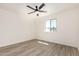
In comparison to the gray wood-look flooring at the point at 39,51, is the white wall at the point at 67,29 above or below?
above

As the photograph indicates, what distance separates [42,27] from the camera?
5801 mm

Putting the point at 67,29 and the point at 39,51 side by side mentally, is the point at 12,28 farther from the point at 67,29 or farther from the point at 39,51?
the point at 67,29

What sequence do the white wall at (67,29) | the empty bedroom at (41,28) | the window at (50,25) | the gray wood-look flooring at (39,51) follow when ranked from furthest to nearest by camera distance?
the window at (50,25) < the white wall at (67,29) < the empty bedroom at (41,28) < the gray wood-look flooring at (39,51)

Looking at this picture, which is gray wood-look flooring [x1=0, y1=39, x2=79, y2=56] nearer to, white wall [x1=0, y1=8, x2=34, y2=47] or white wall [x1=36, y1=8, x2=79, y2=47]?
white wall [x1=36, y1=8, x2=79, y2=47]

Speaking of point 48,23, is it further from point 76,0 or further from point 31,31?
point 76,0

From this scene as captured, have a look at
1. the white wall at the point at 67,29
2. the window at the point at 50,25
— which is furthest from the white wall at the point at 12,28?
the white wall at the point at 67,29

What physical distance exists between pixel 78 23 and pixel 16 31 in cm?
371

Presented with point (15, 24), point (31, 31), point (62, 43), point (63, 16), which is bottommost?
point (62, 43)

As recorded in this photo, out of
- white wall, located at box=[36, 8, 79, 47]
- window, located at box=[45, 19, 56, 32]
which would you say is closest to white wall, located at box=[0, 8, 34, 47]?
window, located at box=[45, 19, 56, 32]

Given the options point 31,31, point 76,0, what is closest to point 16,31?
point 31,31

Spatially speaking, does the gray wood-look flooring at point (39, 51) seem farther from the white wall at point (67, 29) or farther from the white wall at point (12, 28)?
the white wall at point (12, 28)

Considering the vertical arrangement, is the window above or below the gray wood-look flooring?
above

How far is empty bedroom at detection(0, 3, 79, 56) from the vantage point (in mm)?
A: 3289

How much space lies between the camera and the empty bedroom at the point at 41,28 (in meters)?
3.29
